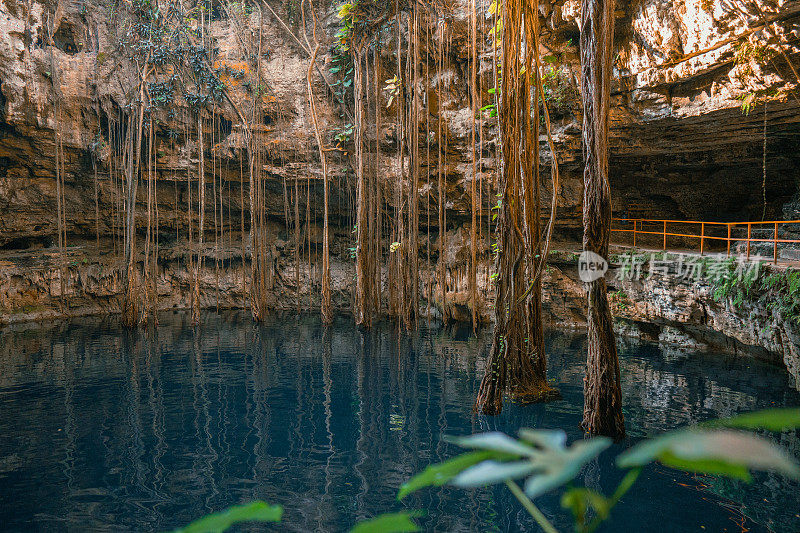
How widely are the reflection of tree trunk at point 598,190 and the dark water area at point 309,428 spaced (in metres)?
0.55

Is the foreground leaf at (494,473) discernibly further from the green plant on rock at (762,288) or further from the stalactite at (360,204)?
the stalactite at (360,204)

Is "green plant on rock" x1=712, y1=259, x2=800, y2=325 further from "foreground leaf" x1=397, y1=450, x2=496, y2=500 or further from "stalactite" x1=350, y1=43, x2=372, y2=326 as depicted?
"foreground leaf" x1=397, y1=450, x2=496, y2=500

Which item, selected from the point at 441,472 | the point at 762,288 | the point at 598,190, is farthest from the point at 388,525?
the point at 762,288

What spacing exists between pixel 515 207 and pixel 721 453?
4417 millimetres

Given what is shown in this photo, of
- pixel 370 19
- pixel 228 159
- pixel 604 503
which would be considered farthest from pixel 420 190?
pixel 604 503

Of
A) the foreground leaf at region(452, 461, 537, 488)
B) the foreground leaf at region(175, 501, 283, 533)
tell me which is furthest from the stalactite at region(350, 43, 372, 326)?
the foreground leaf at region(452, 461, 537, 488)

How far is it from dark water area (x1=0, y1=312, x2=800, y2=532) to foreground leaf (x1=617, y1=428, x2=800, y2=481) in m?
3.14

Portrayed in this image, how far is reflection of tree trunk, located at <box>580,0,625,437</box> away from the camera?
154 inches

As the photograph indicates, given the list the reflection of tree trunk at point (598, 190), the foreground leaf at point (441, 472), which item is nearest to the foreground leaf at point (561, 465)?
the foreground leaf at point (441, 472)

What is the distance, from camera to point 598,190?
3.95m

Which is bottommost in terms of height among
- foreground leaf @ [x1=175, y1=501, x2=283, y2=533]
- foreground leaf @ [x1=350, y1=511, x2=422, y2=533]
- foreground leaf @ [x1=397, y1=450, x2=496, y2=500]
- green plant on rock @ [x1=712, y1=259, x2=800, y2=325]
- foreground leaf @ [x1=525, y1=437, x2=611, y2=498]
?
green plant on rock @ [x1=712, y1=259, x2=800, y2=325]

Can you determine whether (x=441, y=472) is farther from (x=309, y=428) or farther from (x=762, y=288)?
(x=762, y=288)

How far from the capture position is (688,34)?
7465mm

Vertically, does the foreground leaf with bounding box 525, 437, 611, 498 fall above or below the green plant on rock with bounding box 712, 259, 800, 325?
above
